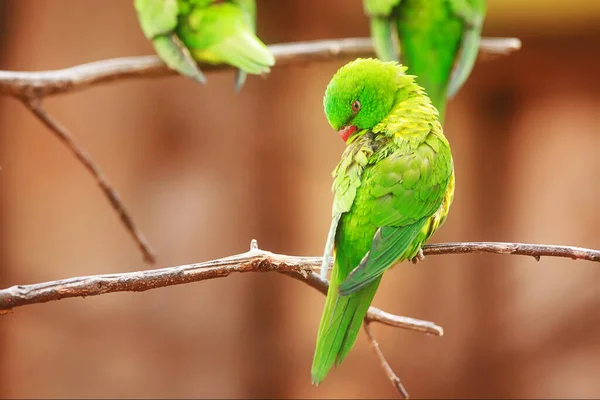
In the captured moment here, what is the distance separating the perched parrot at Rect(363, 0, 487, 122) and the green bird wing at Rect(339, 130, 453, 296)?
40 cm

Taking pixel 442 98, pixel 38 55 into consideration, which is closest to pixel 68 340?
pixel 38 55

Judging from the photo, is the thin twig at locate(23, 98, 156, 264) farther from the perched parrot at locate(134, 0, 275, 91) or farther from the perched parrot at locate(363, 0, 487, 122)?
the perched parrot at locate(363, 0, 487, 122)

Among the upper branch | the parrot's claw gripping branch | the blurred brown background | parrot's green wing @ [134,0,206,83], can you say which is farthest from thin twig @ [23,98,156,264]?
the blurred brown background

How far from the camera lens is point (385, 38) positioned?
1.35 m

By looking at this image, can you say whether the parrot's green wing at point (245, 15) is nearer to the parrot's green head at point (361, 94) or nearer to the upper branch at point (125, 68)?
the upper branch at point (125, 68)

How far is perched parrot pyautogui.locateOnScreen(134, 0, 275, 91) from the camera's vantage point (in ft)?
4.24

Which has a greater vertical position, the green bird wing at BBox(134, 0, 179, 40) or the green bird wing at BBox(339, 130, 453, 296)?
the green bird wing at BBox(134, 0, 179, 40)

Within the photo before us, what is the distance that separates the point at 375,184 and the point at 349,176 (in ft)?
0.13

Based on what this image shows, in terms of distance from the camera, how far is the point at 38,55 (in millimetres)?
2160

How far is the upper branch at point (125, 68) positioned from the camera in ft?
4.62

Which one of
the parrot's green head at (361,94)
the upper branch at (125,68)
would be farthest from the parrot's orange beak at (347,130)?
the upper branch at (125,68)

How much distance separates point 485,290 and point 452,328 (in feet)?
0.60

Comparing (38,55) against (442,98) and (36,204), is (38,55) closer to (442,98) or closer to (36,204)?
(36,204)

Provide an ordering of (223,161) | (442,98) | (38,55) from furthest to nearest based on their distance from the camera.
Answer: (223,161), (38,55), (442,98)
